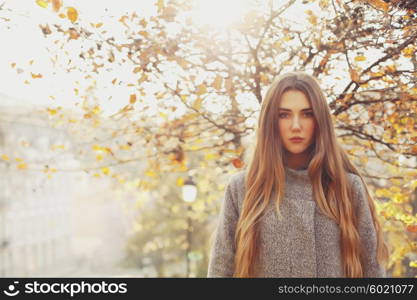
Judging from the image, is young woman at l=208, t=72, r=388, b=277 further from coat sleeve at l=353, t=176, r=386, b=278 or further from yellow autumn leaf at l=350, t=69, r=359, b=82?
yellow autumn leaf at l=350, t=69, r=359, b=82

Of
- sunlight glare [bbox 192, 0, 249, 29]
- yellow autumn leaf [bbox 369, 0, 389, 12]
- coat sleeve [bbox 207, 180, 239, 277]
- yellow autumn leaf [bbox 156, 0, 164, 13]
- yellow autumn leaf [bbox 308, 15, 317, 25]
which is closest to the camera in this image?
coat sleeve [bbox 207, 180, 239, 277]

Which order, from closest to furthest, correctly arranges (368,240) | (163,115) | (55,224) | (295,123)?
(368,240) → (295,123) → (163,115) → (55,224)

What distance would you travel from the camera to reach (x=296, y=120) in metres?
2.77

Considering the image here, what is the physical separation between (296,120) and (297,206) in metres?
0.47

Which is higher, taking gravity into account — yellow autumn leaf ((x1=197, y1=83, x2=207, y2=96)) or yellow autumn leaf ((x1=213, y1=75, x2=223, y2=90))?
yellow autumn leaf ((x1=213, y1=75, x2=223, y2=90))

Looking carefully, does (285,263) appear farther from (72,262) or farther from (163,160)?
(72,262)

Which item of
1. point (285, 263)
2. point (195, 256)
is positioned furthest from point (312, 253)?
point (195, 256)

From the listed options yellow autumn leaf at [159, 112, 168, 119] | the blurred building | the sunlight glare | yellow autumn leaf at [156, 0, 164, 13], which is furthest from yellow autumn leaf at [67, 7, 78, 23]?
the blurred building

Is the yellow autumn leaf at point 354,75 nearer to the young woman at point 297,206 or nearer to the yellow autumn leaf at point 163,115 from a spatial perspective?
the young woman at point 297,206

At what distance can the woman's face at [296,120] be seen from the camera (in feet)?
9.09

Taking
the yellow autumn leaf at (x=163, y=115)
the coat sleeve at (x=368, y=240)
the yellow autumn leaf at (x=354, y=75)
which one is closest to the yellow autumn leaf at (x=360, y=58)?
the yellow autumn leaf at (x=354, y=75)

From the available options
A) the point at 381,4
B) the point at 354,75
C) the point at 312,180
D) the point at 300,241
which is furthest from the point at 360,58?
the point at 300,241

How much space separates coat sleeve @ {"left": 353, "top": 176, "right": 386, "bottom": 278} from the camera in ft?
8.62

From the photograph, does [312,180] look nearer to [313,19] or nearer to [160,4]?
[313,19]
